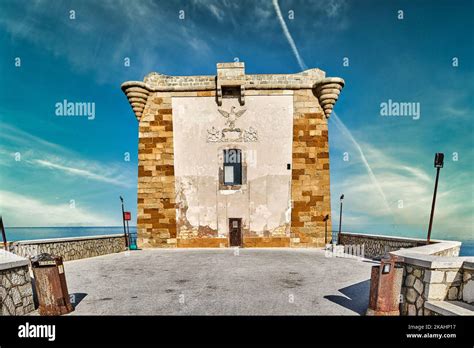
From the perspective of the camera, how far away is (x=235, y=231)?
40.4 feet

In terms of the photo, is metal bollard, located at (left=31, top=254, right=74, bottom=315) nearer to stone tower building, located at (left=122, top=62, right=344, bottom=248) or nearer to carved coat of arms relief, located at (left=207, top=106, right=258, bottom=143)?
stone tower building, located at (left=122, top=62, right=344, bottom=248)

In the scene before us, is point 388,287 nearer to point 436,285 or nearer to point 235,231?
point 436,285

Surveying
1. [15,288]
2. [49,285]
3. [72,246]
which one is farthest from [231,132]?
[15,288]

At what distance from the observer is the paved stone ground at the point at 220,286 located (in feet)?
14.3

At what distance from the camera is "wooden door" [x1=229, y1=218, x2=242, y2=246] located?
12297 millimetres

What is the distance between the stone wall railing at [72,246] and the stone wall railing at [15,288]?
5.19 m

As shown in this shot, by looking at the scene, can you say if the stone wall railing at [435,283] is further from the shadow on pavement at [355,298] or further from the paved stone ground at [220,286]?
the paved stone ground at [220,286]

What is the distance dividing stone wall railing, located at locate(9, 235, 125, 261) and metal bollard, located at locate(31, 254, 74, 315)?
5.13 meters

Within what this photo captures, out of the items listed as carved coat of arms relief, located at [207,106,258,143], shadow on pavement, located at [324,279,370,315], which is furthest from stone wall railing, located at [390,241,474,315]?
carved coat of arms relief, located at [207,106,258,143]

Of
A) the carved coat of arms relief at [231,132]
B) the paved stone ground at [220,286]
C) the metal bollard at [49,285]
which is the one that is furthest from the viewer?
the carved coat of arms relief at [231,132]

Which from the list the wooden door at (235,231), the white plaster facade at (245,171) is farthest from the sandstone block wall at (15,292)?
the wooden door at (235,231)

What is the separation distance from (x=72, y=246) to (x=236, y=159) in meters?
7.55
